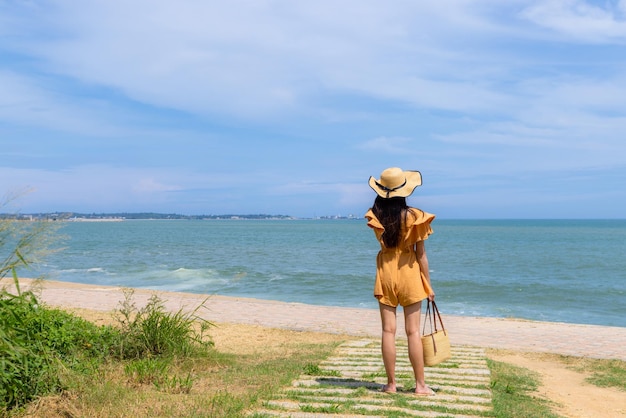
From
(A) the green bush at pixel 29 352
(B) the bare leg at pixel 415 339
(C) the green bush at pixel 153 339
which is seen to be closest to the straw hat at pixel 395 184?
(B) the bare leg at pixel 415 339

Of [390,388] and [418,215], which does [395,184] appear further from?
[390,388]

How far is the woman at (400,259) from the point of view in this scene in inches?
218

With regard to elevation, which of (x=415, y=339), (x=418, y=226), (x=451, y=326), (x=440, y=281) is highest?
(x=418, y=226)

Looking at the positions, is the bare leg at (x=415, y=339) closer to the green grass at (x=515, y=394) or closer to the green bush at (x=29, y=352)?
the green grass at (x=515, y=394)

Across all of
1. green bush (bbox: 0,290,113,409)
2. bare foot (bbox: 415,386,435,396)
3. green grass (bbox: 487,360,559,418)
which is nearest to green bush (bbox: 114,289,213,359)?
green bush (bbox: 0,290,113,409)

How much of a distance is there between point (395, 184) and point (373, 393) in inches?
76.1

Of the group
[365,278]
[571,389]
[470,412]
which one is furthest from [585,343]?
[365,278]

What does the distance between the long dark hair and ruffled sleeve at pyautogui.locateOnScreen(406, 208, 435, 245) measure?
0.08 metres

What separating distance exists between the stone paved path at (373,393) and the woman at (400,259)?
1.03ft

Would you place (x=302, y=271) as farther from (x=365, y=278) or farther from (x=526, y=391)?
(x=526, y=391)

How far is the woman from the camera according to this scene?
5.53 meters

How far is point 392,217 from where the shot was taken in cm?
555

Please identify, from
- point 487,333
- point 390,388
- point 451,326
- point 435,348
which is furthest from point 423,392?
point 451,326

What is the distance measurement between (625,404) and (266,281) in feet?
68.6
